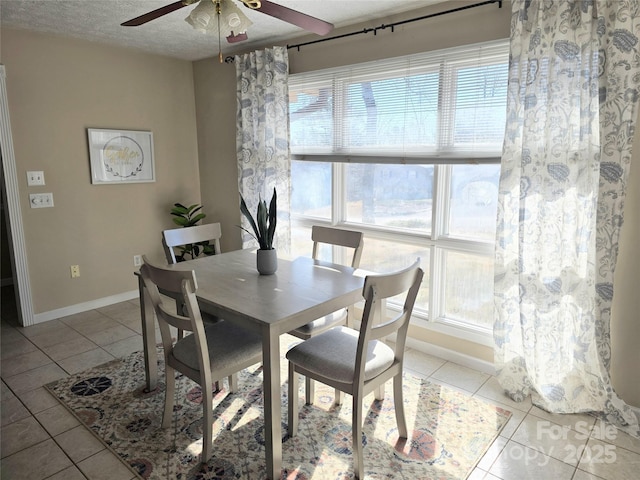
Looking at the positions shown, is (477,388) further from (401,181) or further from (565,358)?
(401,181)

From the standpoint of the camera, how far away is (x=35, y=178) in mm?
3564

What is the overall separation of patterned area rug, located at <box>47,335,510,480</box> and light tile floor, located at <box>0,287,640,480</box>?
76 millimetres

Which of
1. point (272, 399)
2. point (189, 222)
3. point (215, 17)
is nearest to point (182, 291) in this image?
point (272, 399)

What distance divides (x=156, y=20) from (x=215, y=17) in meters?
1.58

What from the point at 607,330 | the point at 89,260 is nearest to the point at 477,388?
the point at 607,330

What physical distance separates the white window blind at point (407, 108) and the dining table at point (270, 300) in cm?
103

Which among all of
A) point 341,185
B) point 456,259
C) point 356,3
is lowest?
point 456,259

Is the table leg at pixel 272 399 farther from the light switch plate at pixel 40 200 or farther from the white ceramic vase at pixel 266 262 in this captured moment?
the light switch plate at pixel 40 200

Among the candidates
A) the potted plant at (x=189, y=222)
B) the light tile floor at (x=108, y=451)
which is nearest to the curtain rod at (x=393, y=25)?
the potted plant at (x=189, y=222)

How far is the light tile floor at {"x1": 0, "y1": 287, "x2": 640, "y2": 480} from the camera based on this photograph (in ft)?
6.54

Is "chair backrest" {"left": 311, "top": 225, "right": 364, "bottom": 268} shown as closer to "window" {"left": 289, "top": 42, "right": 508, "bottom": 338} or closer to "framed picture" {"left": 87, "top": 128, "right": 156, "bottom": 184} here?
"window" {"left": 289, "top": 42, "right": 508, "bottom": 338}

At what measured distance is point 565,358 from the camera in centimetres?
239

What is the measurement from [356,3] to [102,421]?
2.90 metres

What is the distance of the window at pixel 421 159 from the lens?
2707 millimetres
